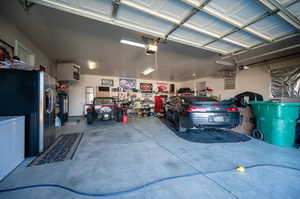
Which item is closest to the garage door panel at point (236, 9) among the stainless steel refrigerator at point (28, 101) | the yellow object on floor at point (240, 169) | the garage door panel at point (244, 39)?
the garage door panel at point (244, 39)

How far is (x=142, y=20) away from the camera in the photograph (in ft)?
7.18

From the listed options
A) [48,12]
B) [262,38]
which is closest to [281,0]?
[262,38]

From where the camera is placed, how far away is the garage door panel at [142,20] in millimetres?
1997

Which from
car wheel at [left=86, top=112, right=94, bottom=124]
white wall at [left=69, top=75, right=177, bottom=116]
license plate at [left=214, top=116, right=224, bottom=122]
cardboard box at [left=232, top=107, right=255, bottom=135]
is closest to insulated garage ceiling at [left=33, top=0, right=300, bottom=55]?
license plate at [left=214, top=116, right=224, bottom=122]

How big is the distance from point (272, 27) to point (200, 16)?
173cm

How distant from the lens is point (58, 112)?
497 cm

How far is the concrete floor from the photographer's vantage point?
1.27 meters

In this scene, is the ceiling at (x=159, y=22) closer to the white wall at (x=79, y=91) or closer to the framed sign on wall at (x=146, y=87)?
the white wall at (x=79, y=91)

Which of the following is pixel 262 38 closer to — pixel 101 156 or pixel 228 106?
pixel 228 106

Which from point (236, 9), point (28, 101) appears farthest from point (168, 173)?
point (236, 9)

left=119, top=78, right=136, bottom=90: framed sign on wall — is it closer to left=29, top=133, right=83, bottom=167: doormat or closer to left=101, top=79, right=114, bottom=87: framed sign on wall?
left=101, top=79, right=114, bottom=87: framed sign on wall

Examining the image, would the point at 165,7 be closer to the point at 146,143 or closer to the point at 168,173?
the point at 168,173

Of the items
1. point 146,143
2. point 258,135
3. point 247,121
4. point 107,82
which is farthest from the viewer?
point 107,82

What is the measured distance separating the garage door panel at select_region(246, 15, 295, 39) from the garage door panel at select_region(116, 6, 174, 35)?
182cm
